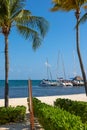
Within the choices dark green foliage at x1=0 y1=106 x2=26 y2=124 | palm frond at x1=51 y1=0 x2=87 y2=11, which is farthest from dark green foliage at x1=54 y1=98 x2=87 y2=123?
palm frond at x1=51 y1=0 x2=87 y2=11

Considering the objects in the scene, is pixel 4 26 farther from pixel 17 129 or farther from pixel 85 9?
pixel 85 9

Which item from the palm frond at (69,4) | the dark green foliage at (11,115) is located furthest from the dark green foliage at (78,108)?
the palm frond at (69,4)

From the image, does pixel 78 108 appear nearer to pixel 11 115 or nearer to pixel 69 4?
pixel 11 115

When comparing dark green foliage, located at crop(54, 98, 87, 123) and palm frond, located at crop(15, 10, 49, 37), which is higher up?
palm frond, located at crop(15, 10, 49, 37)

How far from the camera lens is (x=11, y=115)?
17266 millimetres

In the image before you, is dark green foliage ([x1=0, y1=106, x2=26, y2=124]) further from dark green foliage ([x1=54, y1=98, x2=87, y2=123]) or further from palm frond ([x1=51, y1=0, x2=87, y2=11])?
palm frond ([x1=51, y1=0, x2=87, y2=11])

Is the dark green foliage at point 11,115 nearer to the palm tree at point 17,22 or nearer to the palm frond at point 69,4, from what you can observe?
the palm tree at point 17,22

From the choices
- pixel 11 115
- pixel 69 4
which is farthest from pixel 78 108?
pixel 69 4

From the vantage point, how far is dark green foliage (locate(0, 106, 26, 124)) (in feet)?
56.3

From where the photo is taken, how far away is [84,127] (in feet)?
29.6

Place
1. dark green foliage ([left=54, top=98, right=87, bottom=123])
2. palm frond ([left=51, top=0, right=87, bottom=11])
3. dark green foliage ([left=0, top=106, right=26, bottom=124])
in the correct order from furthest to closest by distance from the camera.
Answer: palm frond ([left=51, top=0, right=87, bottom=11]) < dark green foliage ([left=0, top=106, right=26, bottom=124]) < dark green foliage ([left=54, top=98, right=87, bottom=123])

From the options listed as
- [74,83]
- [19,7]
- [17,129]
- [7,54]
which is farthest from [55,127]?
[74,83]

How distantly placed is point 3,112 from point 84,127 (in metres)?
8.73

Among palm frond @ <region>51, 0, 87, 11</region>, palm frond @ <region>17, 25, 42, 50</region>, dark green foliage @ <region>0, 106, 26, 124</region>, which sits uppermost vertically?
palm frond @ <region>51, 0, 87, 11</region>
